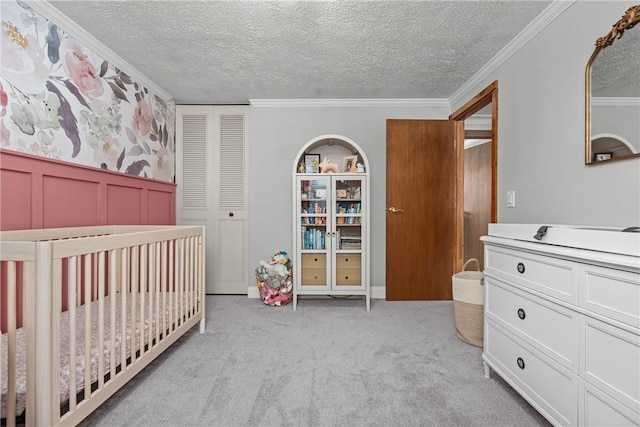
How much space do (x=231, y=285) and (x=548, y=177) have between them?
10.0ft

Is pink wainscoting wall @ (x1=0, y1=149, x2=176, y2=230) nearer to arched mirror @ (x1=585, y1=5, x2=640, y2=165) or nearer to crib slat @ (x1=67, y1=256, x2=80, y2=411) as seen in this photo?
crib slat @ (x1=67, y1=256, x2=80, y2=411)

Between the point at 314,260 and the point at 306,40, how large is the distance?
6.15 ft

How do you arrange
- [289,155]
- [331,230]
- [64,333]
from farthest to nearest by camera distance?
[289,155] → [331,230] → [64,333]

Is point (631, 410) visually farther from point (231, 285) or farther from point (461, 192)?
point (231, 285)

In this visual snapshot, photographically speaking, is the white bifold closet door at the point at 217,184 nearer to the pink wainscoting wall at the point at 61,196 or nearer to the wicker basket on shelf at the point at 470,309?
the pink wainscoting wall at the point at 61,196

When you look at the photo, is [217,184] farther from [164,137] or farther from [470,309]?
[470,309]

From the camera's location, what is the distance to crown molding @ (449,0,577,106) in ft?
5.38

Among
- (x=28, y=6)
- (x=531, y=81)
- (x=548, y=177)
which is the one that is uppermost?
(x=28, y=6)

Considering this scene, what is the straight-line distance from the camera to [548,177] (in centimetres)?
173

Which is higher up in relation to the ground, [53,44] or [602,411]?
[53,44]

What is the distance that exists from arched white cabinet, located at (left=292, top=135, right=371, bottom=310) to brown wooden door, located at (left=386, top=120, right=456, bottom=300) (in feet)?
1.10

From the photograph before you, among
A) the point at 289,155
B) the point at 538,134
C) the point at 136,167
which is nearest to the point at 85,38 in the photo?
the point at 136,167

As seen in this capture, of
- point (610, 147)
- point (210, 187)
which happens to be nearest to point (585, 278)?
point (610, 147)

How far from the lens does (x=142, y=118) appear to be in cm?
273
